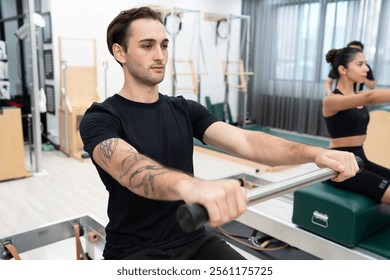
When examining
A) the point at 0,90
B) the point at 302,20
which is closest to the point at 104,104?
the point at 0,90

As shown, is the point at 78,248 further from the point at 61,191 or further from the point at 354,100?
the point at 354,100

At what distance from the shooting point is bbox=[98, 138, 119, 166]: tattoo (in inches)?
45.9

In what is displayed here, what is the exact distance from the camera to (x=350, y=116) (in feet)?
8.07

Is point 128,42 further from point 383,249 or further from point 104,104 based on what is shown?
point 383,249

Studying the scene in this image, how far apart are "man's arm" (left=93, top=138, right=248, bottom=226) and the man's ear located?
390 millimetres

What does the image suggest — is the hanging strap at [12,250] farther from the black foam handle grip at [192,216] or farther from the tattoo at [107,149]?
the black foam handle grip at [192,216]

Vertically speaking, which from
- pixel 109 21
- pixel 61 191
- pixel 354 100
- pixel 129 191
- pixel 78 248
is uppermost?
pixel 109 21

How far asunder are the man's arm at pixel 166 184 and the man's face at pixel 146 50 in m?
0.33

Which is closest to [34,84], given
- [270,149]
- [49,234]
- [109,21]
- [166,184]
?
[109,21]

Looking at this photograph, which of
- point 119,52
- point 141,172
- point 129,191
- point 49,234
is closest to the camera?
point 141,172

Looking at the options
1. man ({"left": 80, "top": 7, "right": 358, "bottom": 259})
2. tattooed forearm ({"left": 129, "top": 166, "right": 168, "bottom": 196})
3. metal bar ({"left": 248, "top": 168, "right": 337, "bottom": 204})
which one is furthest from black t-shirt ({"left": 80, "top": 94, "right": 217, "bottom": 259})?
metal bar ({"left": 248, "top": 168, "right": 337, "bottom": 204})

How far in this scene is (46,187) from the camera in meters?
3.77

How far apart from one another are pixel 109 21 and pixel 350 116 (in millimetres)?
4115

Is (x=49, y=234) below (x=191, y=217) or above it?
below
